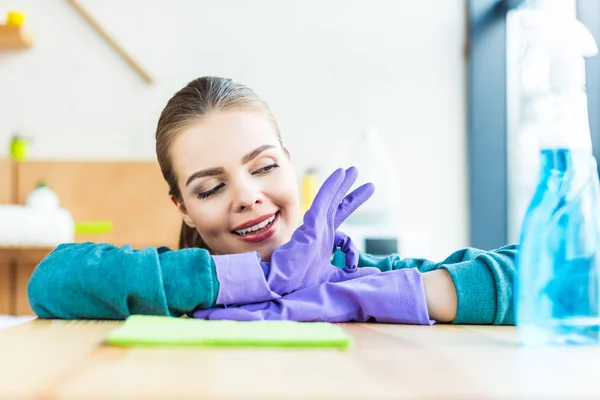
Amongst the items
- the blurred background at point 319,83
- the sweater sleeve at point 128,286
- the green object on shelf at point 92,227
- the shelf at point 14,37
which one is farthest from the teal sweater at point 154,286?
the shelf at point 14,37

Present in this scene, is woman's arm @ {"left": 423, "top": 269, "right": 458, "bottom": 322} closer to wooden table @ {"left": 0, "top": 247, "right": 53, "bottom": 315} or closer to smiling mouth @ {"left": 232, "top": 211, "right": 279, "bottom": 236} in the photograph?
smiling mouth @ {"left": 232, "top": 211, "right": 279, "bottom": 236}

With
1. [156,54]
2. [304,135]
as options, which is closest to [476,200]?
[304,135]

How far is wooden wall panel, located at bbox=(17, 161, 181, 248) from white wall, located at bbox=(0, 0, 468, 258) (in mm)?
255

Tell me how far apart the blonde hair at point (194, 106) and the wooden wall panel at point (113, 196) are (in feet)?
6.07

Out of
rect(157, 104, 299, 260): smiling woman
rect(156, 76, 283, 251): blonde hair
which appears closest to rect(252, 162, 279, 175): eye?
rect(157, 104, 299, 260): smiling woman

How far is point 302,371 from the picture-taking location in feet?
1.25

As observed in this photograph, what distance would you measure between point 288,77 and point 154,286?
2.80 meters

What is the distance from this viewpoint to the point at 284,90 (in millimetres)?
3400

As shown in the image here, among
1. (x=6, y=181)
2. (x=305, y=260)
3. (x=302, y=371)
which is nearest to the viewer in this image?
(x=302, y=371)

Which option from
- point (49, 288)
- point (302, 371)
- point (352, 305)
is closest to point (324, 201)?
point (352, 305)

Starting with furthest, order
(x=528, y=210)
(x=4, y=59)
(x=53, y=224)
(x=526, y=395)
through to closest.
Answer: (x=4, y=59), (x=53, y=224), (x=528, y=210), (x=526, y=395)

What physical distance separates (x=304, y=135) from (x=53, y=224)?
1.28 meters

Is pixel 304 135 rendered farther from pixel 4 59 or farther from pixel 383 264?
pixel 383 264

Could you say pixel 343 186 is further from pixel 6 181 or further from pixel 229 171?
pixel 6 181
